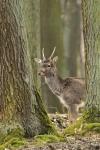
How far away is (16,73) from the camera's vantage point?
12.0m

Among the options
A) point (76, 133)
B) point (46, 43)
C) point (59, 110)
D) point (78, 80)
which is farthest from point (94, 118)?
point (46, 43)

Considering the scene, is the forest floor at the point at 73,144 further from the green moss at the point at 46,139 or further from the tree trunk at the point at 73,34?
the tree trunk at the point at 73,34

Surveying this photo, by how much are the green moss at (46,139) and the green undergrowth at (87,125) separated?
664 millimetres

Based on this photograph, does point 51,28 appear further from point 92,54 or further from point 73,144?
point 73,144

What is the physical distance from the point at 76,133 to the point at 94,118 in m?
0.61

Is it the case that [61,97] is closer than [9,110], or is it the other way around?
[9,110]

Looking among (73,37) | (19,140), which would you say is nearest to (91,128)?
(19,140)

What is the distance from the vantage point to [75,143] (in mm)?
11750

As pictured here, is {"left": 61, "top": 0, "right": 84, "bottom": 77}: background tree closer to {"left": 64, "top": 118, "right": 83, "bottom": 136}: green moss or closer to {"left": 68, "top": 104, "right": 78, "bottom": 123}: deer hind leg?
{"left": 68, "top": 104, "right": 78, "bottom": 123}: deer hind leg

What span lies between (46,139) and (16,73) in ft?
4.44

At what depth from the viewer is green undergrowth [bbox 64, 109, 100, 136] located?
1280 cm

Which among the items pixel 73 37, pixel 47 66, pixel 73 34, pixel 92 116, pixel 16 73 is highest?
pixel 16 73

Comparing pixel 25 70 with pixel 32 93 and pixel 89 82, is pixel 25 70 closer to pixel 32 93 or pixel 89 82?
pixel 32 93

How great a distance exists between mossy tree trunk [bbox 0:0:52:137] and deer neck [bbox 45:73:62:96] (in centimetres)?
488
